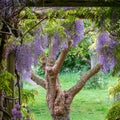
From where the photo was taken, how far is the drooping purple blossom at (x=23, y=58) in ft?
10.5

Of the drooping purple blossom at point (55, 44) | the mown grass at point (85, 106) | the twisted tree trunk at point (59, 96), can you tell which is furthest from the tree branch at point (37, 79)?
the mown grass at point (85, 106)

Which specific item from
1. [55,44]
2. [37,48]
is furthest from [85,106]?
[37,48]

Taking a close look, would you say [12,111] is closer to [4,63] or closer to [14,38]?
[4,63]

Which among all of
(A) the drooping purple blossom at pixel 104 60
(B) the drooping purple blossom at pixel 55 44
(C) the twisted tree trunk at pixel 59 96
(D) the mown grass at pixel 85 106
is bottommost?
(D) the mown grass at pixel 85 106

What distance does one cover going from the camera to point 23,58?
328 centimetres

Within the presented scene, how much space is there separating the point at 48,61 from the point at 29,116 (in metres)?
2.17

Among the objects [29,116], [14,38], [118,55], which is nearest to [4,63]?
[14,38]

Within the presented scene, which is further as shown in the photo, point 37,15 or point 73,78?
point 73,78

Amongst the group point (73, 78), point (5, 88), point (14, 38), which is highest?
point (14, 38)

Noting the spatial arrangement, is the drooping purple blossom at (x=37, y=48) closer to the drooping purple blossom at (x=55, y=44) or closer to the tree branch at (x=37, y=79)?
the drooping purple blossom at (x=55, y=44)

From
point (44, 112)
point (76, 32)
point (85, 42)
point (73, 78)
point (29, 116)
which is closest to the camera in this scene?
point (29, 116)

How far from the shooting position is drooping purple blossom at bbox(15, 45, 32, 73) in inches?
126

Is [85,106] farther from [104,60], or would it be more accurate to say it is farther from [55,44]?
[104,60]

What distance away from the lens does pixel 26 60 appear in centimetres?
335
